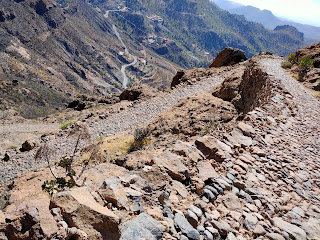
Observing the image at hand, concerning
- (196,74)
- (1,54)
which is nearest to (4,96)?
(1,54)

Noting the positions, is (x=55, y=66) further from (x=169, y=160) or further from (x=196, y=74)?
(x=169, y=160)

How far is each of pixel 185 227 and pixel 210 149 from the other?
2252mm

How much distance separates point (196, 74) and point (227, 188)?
16.4 m

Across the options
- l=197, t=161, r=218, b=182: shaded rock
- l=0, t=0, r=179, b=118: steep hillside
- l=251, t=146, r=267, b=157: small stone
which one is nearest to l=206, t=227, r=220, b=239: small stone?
l=197, t=161, r=218, b=182: shaded rock

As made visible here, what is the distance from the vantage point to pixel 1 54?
4947 centimetres

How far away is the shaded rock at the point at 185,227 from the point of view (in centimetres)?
308

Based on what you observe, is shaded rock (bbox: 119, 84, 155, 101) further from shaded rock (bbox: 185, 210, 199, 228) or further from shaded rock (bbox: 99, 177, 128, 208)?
shaded rock (bbox: 185, 210, 199, 228)

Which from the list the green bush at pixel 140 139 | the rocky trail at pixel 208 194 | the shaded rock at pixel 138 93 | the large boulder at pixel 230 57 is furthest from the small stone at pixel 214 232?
the large boulder at pixel 230 57

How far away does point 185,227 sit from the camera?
319 cm

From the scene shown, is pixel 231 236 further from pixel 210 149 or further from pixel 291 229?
pixel 210 149

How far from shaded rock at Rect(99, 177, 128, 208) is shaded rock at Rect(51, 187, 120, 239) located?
41 cm

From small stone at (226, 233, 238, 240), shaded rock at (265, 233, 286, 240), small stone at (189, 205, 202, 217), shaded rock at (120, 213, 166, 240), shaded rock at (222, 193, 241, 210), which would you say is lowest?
shaded rock at (120, 213, 166, 240)

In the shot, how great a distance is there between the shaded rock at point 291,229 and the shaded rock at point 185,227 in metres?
1.41

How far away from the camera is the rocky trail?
2.83 meters
